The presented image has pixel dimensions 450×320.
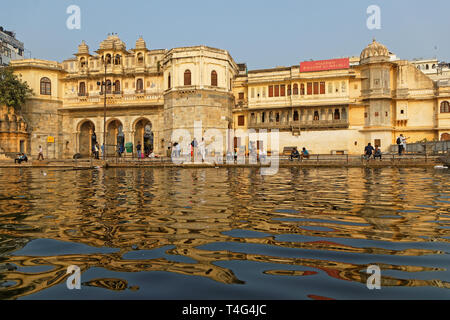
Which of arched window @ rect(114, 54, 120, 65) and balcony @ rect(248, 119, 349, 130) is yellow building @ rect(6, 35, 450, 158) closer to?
arched window @ rect(114, 54, 120, 65)

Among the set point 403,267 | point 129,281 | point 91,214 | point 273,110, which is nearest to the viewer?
point 129,281

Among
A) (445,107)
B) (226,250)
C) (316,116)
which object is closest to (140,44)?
(316,116)

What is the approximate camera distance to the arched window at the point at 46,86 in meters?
41.8

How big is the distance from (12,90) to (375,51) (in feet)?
128

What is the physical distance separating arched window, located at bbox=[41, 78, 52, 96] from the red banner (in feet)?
95.2

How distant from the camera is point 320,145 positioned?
125 feet

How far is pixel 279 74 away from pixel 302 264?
3703cm

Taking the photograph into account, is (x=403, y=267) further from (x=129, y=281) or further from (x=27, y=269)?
(x=27, y=269)

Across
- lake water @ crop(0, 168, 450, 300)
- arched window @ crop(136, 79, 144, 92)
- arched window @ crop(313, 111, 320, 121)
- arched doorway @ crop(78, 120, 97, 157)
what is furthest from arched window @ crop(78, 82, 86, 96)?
lake water @ crop(0, 168, 450, 300)

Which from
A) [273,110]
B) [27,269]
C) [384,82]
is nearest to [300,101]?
[273,110]

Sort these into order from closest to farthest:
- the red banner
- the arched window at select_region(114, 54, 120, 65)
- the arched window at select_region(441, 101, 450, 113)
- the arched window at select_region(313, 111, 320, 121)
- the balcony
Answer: the arched window at select_region(441, 101, 450, 113) < the red banner < the balcony < the arched window at select_region(313, 111, 320, 121) < the arched window at select_region(114, 54, 120, 65)

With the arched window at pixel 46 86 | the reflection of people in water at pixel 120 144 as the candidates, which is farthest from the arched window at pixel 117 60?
the reflection of people in water at pixel 120 144

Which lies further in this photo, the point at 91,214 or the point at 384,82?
the point at 384,82

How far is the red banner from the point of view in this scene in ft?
122
